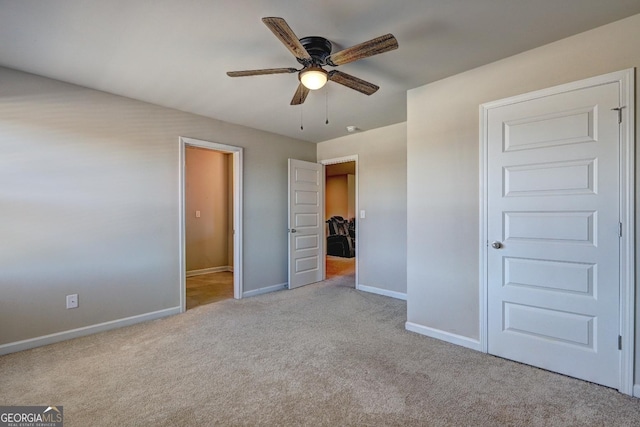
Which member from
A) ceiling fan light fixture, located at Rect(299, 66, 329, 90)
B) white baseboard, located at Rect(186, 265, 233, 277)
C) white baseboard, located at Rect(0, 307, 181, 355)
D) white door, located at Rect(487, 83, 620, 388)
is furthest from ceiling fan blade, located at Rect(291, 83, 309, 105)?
white baseboard, located at Rect(186, 265, 233, 277)

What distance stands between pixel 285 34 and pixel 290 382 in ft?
7.34

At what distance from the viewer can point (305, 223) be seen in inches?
198

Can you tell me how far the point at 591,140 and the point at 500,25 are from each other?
1.01 metres

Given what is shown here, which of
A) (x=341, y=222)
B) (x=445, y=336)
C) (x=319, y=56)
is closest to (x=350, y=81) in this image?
(x=319, y=56)

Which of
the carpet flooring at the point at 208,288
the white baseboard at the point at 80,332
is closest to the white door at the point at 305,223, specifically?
the carpet flooring at the point at 208,288

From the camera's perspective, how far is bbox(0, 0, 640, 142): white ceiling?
1842mm

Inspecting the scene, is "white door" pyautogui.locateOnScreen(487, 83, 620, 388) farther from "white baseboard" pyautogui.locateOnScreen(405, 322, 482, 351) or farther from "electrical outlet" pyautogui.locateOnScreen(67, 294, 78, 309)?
"electrical outlet" pyautogui.locateOnScreen(67, 294, 78, 309)

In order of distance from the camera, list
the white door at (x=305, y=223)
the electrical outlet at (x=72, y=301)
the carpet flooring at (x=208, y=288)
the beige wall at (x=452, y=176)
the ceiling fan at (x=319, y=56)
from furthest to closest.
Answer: the white door at (x=305, y=223) → the carpet flooring at (x=208, y=288) → the electrical outlet at (x=72, y=301) → the beige wall at (x=452, y=176) → the ceiling fan at (x=319, y=56)

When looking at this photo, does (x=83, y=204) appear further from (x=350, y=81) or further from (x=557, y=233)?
(x=557, y=233)

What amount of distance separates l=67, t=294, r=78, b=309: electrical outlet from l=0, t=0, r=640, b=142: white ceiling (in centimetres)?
204

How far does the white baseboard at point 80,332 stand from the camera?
2.62m

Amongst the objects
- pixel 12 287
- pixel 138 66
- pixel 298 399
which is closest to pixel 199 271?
pixel 12 287

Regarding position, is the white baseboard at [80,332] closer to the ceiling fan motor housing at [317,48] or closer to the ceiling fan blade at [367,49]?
the ceiling fan motor housing at [317,48]

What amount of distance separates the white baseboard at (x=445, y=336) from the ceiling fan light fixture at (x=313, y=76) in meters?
2.42
